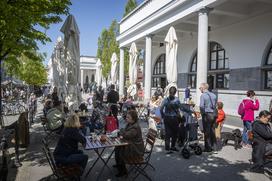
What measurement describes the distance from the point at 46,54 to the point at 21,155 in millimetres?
31761

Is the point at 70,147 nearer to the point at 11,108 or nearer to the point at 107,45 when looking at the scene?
the point at 11,108

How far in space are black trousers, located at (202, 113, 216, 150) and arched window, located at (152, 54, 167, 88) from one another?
1826cm

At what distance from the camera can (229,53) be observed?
1617 cm

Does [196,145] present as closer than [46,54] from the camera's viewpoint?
Yes

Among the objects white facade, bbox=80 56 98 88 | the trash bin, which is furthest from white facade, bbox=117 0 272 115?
white facade, bbox=80 56 98 88

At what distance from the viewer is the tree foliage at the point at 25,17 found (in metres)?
6.60

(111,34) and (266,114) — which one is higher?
(111,34)

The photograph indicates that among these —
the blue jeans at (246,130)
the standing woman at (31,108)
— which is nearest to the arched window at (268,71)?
the blue jeans at (246,130)

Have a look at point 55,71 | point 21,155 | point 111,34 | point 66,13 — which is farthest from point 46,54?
point 21,155

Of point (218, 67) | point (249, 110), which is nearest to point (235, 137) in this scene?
point (249, 110)

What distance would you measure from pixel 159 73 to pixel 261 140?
21.5 metres

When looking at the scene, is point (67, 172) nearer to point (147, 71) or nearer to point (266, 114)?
point (266, 114)

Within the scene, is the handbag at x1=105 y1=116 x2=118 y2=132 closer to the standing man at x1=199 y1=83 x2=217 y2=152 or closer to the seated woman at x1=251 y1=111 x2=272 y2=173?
the standing man at x1=199 y1=83 x2=217 y2=152

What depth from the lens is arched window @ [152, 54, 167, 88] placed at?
25953 mm
